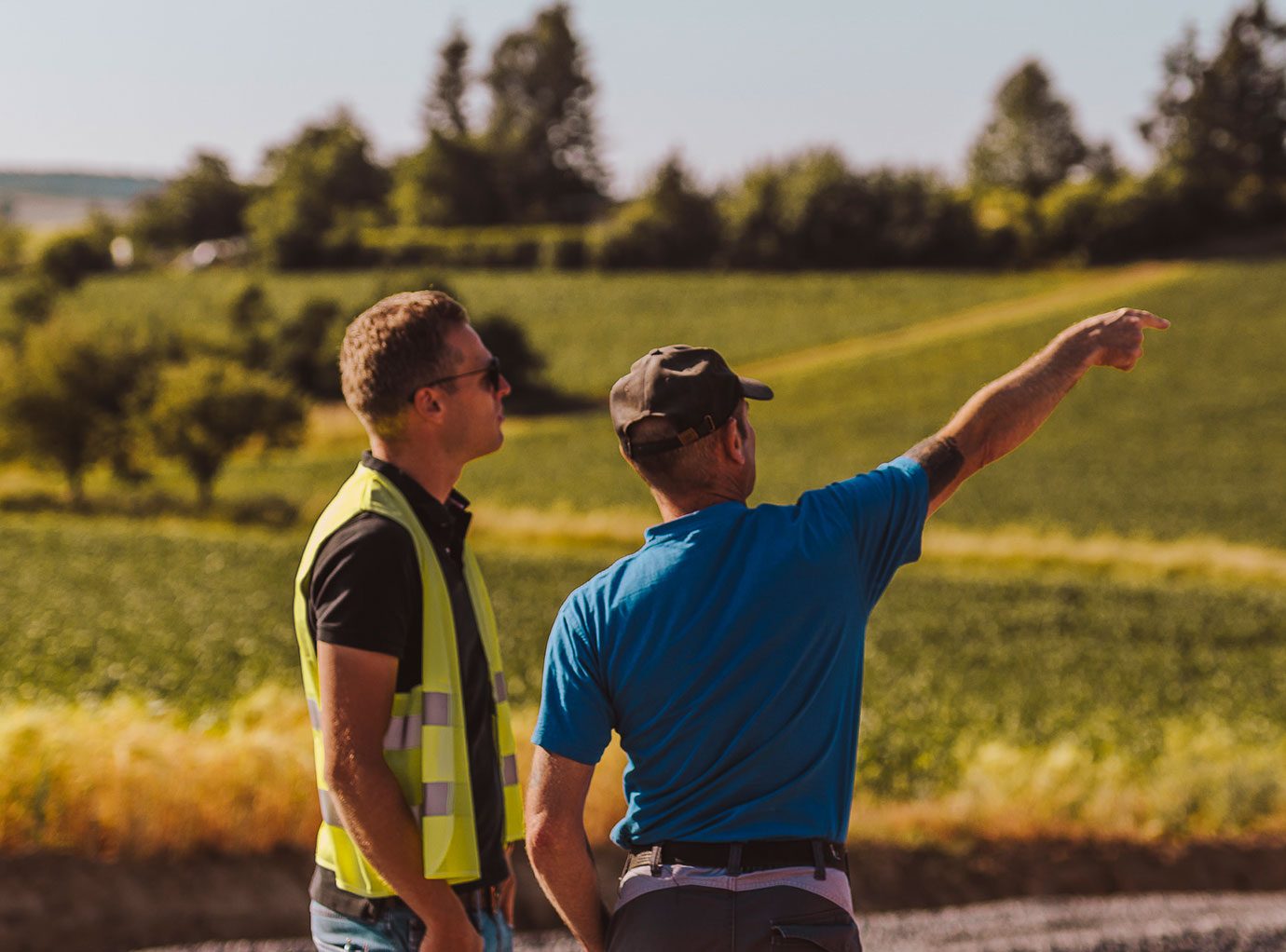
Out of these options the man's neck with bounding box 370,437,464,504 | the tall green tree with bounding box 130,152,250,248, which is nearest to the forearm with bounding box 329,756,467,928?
the man's neck with bounding box 370,437,464,504

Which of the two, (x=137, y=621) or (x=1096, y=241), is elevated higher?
(x=1096, y=241)

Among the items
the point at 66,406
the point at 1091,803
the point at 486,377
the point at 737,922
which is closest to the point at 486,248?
the point at 66,406

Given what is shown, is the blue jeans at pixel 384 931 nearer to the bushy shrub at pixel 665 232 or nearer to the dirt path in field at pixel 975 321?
the dirt path in field at pixel 975 321

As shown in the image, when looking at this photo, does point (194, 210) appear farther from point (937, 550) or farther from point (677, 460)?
point (677, 460)

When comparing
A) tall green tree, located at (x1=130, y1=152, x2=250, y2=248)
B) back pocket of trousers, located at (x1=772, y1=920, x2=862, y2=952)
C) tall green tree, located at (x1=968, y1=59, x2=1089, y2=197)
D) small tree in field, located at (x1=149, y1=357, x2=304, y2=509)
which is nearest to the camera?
back pocket of trousers, located at (x1=772, y1=920, x2=862, y2=952)

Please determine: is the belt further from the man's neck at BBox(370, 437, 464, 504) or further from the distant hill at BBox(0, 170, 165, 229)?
the distant hill at BBox(0, 170, 165, 229)

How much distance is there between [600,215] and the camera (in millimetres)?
83625

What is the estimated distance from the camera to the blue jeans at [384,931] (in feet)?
9.07

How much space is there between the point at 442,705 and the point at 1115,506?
3133 cm

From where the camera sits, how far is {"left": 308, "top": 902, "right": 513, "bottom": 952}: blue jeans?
2.76 m

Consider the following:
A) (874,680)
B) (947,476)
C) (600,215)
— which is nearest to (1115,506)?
(874,680)

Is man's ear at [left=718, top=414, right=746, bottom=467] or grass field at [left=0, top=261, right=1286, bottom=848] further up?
man's ear at [left=718, top=414, right=746, bottom=467]

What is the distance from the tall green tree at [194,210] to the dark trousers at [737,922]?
8872cm

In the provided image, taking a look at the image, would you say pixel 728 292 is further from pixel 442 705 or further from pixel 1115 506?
pixel 442 705
